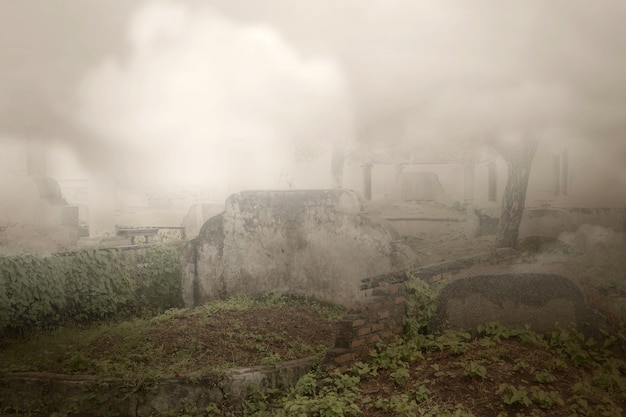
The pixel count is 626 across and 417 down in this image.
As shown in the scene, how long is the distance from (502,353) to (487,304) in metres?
0.65

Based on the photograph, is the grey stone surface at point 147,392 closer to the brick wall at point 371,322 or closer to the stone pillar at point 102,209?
the brick wall at point 371,322

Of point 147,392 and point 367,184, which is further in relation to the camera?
point 367,184

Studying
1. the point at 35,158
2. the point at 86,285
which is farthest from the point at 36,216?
the point at 35,158

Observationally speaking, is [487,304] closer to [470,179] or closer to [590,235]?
[590,235]

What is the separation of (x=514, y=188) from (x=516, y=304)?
2.71 metres

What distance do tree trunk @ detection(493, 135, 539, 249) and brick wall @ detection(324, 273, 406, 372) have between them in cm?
267

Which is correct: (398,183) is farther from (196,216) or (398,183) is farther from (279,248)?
(279,248)

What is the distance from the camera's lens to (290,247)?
7.58 m

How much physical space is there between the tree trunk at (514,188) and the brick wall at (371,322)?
105 inches

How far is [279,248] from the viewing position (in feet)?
25.0

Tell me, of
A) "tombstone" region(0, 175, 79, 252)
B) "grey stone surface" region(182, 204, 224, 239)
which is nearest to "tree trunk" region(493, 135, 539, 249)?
"tombstone" region(0, 175, 79, 252)

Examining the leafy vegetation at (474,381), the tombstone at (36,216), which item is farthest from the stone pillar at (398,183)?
the leafy vegetation at (474,381)

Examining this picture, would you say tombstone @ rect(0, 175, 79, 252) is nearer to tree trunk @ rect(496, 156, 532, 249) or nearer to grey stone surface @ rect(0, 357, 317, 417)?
grey stone surface @ rect(0, 357, 317, 417)

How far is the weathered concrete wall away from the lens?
23.6 ft
